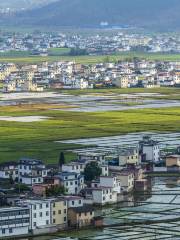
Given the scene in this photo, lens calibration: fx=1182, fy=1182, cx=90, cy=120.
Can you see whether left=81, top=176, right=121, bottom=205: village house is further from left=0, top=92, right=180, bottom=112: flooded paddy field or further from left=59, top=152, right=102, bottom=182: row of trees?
left=0, top=92, right=180, bottom=112: flooded paddy field

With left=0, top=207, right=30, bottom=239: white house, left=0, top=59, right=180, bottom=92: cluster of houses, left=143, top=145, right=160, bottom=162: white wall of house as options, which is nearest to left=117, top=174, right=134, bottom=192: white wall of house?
left=143, top=145, right=160, bottom=162: white wall of house

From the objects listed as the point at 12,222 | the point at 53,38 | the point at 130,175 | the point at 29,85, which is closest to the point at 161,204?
the point at 130,175

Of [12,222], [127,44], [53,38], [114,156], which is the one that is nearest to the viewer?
[12,222]

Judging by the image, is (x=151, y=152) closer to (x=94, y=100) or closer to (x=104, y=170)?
(x=104, y=170)

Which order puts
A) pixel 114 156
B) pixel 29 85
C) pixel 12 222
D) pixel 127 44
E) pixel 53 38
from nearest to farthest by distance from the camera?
pixel 12 222, pixel 114 156, pixel 29 85, pixel 127 44, pixel 53 38

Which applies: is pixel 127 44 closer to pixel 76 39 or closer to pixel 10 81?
pixel 76 39

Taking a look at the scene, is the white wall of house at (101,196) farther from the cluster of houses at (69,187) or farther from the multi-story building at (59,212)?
the multi-story building at (59,212)

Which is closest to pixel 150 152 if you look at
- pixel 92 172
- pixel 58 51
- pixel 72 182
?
pixel 92 172
